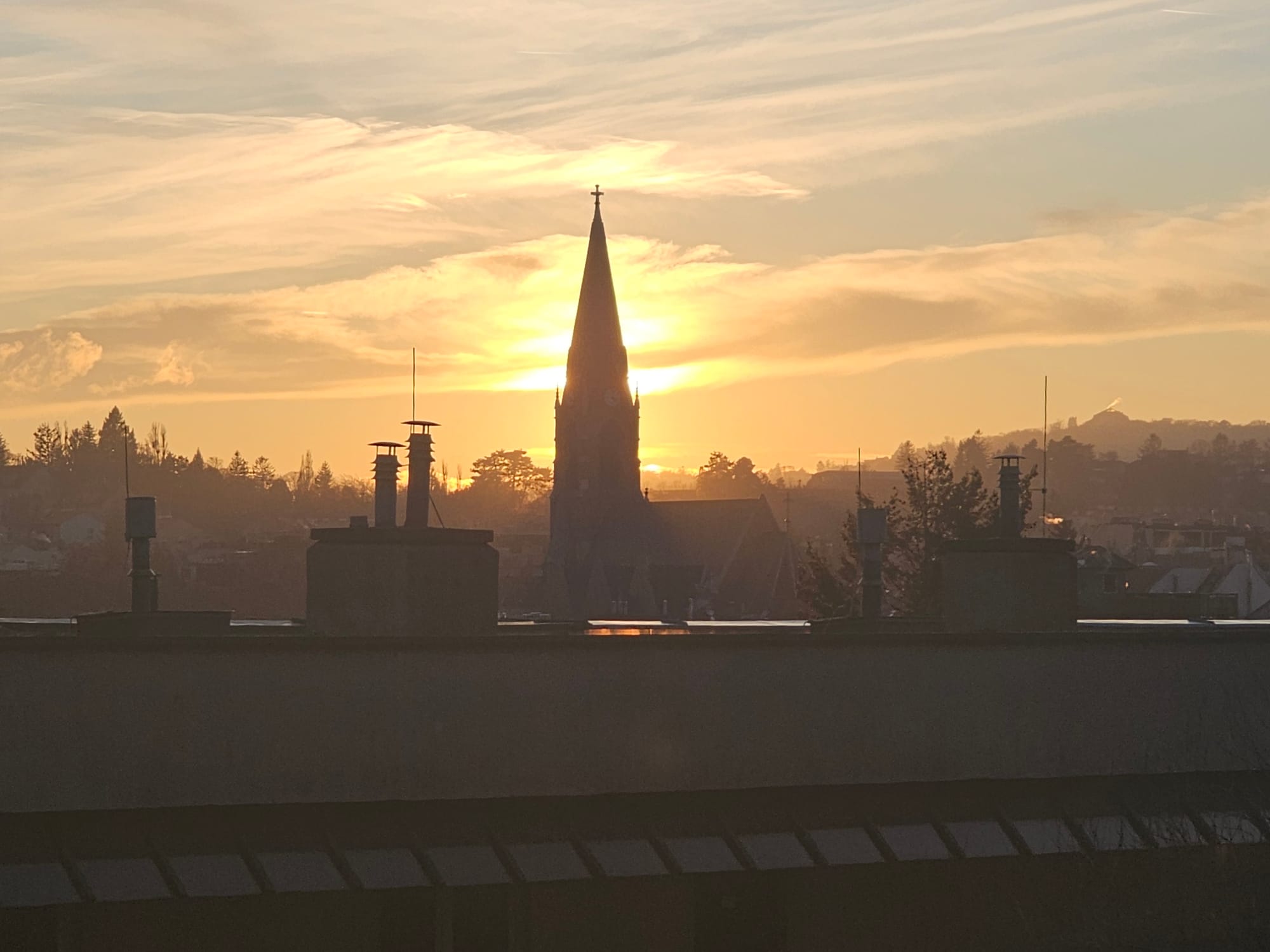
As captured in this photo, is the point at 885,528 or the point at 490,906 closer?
the point at 490,906

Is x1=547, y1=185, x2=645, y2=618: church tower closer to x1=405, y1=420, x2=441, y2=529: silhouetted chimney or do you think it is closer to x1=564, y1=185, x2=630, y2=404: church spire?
x1=564, y1=185, x2=630, y2=404: church spire

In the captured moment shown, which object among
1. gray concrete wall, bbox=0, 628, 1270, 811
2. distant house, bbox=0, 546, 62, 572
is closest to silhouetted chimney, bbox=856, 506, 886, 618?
gray concrete wall, bbox=0, 628, 1270, 811

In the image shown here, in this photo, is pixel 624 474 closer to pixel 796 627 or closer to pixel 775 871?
pixel 796 627

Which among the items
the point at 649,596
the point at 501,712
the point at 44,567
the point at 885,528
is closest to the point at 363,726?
the point at 501,712

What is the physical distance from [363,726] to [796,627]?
8693mm

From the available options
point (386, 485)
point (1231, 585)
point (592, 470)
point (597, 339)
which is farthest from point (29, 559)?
point (386, 485)

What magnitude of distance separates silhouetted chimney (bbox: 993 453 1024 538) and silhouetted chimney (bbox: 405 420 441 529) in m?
8.15

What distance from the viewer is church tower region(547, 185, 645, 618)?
104500mm

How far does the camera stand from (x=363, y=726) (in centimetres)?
1823

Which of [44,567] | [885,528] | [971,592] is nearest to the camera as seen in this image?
[971,592]

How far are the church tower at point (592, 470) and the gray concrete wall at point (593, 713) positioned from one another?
83.6m

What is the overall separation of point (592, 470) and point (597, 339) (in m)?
9.43

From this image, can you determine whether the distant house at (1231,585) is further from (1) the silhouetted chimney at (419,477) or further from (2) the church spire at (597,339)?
(1) the silhouetted chimney at (419,477)

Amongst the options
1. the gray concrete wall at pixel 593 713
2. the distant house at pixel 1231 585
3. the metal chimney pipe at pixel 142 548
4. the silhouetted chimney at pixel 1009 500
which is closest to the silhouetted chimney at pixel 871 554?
the silhouetted chimney at pixel 1009 500
